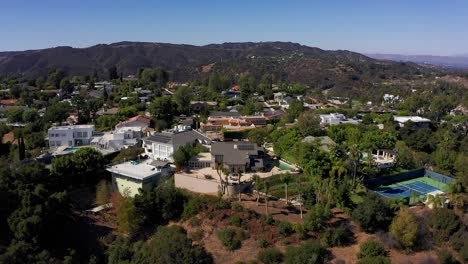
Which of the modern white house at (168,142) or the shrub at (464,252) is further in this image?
the modern white house at (168,142)

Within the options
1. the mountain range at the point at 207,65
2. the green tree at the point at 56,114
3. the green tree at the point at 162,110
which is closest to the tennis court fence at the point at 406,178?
the green tree at the point at 162,110

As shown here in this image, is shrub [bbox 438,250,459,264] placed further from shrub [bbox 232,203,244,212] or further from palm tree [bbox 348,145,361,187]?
shrub [bbox 232,203,244,212]

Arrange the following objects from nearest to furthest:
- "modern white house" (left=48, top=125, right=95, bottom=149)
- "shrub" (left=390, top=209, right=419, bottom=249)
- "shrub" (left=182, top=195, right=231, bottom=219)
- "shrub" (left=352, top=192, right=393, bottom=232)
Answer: "shrub" (left=390, top=209, right=419, bottom=249) → "shrub" (left=352, top=192, right=393, bottom=232) → "shrub" (left=182, top=195, right=231, bottom=219) → "modern white house" (left=48, top=125, right=95, bottom=149)

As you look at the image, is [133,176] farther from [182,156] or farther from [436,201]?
[436,201]

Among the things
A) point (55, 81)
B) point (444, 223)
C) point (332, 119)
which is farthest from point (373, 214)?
point (55, 81)

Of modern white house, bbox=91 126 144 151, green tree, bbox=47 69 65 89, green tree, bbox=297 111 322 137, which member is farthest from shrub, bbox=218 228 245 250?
green tree, bbox=47 69 65 89

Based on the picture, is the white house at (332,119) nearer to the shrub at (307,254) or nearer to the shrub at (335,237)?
the shrub at (335,237)

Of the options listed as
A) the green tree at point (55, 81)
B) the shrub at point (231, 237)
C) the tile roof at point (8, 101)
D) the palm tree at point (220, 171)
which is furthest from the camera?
the green tree at point (55, 81)
